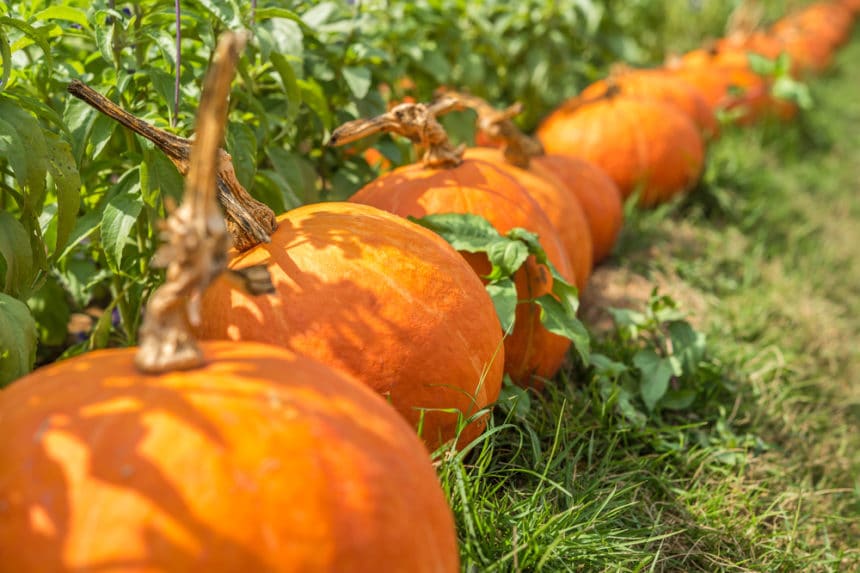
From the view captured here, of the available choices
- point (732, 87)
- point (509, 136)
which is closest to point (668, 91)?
point (732, 87)

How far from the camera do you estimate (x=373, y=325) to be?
162 centimetres

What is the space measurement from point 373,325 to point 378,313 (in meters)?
0.03

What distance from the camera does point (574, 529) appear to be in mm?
1719

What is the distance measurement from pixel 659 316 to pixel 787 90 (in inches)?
137

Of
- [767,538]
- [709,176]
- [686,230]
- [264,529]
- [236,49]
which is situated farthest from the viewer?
[709,176]

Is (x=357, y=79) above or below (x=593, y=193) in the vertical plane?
above

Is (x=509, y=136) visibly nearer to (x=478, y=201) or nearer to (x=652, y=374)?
(x=478, y=201)

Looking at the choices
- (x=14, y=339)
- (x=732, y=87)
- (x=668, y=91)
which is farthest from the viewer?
(x=732, y=87)

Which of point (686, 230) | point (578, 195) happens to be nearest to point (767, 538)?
point (578, 195)

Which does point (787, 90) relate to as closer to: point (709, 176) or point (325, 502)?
point (709, 176)

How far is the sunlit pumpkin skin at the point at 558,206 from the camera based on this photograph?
107 inches

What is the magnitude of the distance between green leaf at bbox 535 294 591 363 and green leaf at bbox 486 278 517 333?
0.29 ft

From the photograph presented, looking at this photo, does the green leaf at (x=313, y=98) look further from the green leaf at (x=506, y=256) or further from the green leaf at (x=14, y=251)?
the green leaf at (x=14, y=251)

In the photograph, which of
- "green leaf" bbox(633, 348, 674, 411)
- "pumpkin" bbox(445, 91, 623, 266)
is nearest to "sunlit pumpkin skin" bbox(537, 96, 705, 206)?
"pumpkin" bbox(445, 91, 623, 266)
